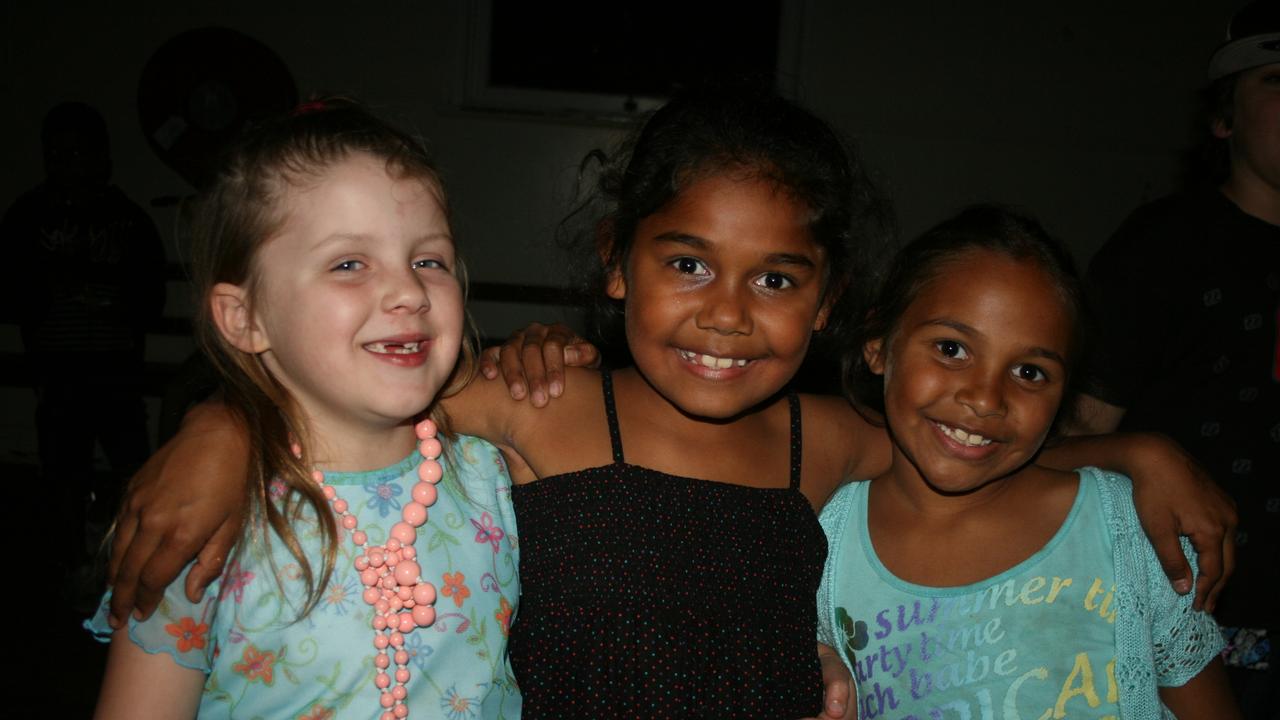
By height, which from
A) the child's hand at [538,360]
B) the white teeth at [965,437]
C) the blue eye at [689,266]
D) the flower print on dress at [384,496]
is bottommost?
the flower print on dress at [384,496]

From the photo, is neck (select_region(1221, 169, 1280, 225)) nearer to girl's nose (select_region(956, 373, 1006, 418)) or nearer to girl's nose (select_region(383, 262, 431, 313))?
girl's nose (select_region(956, 373, 1006, 418))

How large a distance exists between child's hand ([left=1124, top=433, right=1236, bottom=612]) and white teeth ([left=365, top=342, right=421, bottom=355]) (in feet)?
3.66

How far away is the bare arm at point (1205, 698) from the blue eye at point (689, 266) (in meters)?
0.97

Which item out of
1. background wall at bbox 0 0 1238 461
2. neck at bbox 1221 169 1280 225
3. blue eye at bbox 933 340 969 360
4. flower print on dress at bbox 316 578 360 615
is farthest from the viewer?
background wall at bbox 0 0 1238 461

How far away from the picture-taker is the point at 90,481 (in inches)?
149

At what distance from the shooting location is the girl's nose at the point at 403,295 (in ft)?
3.65

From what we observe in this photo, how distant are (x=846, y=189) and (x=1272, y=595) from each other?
111cm

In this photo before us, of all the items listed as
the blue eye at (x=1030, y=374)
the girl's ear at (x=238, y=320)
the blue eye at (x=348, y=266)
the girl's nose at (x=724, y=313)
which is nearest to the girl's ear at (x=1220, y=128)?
the blue eye at (x=1030, y=374)

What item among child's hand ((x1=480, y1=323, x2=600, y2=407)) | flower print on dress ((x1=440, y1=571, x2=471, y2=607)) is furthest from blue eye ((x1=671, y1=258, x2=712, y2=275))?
flower print on dress ((x1=440, y1=571, x2=471, y2=607))

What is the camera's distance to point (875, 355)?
154 centimetres

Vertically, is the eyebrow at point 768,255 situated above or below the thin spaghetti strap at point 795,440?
above

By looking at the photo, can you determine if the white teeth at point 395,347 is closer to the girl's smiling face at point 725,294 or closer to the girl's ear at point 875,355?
the girl's smiling face at point 725,294

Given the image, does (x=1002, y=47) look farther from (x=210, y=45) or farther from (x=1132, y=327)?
(x=210, y=45)

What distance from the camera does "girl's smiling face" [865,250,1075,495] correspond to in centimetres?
134
